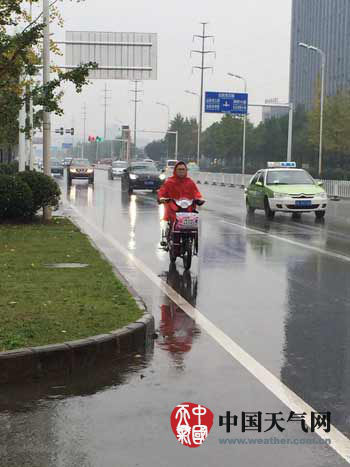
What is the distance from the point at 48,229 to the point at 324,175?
45579mm

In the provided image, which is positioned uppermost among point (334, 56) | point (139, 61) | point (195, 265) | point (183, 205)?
point (334, 56)

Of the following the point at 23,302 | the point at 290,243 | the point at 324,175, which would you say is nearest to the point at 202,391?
the point at 23,302

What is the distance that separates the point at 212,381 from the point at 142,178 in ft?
129

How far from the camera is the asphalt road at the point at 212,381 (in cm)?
479

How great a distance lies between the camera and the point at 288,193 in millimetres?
25906

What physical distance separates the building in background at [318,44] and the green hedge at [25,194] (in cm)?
11224

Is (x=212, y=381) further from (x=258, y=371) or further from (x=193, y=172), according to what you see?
(x=193, y=172)

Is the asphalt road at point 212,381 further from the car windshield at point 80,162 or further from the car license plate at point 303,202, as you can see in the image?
the car windshield at point 80,162

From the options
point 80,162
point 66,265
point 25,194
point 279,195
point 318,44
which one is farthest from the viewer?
point 318,44

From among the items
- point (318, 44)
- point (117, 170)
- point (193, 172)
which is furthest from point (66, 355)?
point (318, 44)

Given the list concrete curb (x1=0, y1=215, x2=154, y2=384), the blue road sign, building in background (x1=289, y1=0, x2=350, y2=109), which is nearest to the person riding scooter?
concrete curb (x1=0, y1=215, x2=154, y2=384)

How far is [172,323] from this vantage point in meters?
8.84

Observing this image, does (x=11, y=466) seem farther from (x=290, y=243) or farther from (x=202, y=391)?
(x=290, y=243)

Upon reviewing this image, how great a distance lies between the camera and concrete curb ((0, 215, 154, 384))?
6.38m
